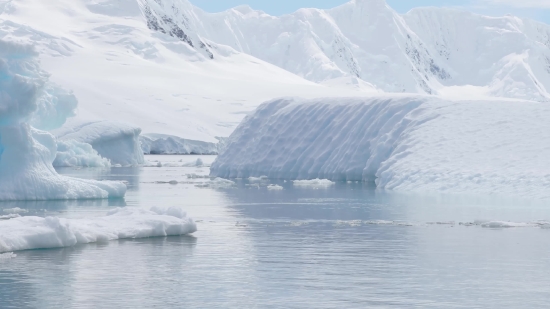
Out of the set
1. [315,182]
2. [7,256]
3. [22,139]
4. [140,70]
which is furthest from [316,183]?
[140,70]

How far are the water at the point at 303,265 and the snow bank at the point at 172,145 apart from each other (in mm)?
52783

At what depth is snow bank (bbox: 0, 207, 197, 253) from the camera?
48.5 feet

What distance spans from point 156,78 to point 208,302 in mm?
99031

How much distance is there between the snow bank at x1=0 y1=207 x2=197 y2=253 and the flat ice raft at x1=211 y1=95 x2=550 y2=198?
502 inches

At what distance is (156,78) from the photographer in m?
109

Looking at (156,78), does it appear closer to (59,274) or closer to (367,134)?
(367,134)

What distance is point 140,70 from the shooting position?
113 meters

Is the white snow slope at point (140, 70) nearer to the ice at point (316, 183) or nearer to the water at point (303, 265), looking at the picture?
the ice at point (316, 183)

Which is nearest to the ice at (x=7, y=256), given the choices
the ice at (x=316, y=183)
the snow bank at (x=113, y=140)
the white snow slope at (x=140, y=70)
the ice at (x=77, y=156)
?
the ice at (x=316, y=183)

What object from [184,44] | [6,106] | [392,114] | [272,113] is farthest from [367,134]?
[184,44]

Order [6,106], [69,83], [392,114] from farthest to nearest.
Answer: [69,83] → [392,114] → [6,106]

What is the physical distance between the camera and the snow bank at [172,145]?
75438 millimetres

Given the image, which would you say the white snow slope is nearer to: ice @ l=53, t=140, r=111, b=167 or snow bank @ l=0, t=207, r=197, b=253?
ice @ l=53, t=140, r=111, b=167

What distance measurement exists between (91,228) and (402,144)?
63.5 feet
